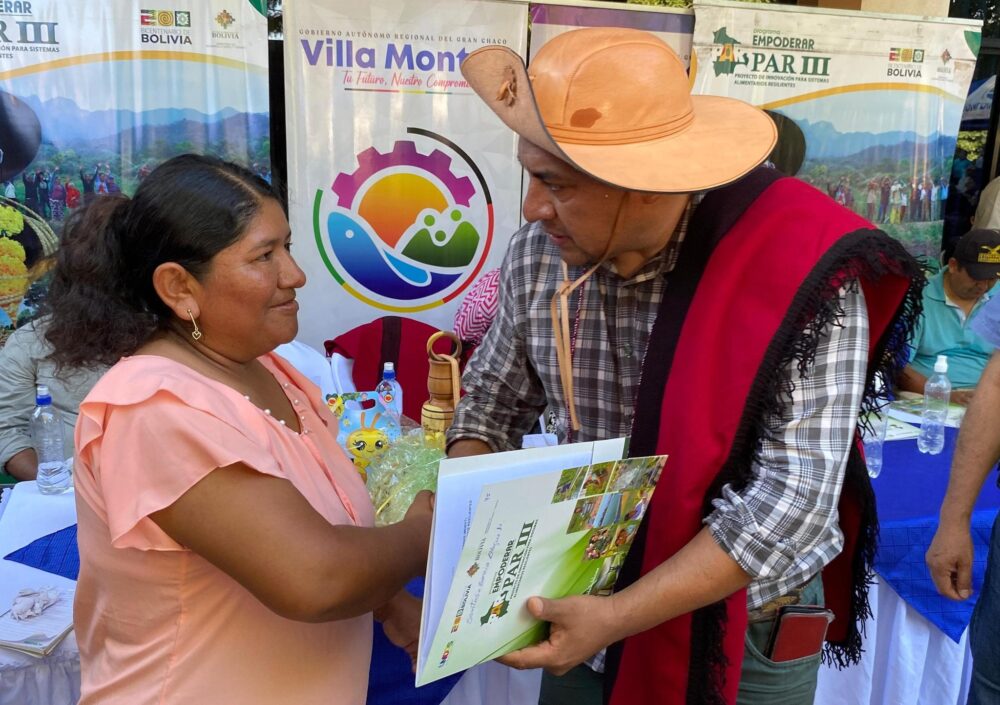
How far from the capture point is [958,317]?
14.2ft

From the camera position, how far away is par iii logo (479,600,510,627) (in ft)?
3.51

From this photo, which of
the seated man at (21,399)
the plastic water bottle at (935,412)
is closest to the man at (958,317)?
the plastic water bottle at (935,412)

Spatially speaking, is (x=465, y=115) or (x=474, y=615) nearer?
(x=474, y=615)

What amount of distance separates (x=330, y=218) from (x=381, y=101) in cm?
80

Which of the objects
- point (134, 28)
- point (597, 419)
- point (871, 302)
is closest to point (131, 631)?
point (597, 419)

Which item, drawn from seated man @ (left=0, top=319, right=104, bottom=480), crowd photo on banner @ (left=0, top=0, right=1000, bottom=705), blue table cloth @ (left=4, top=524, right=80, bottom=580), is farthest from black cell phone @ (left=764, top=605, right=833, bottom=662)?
seated man @ (left=0, top=319, right=104, bottom=480)

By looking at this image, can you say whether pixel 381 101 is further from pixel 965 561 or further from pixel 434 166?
pixel 965 561

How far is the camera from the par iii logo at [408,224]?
4746 mm

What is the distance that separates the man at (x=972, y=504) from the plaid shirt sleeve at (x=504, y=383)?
3.82ft

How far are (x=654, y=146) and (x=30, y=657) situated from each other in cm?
182

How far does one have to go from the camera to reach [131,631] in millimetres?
1248

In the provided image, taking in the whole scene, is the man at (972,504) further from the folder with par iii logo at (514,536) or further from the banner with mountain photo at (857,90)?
the banner with mountain photo at (857,90)

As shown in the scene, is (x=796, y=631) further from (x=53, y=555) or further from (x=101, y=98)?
(x=101, y=98)

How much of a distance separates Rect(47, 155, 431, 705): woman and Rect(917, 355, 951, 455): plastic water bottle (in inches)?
98.7
